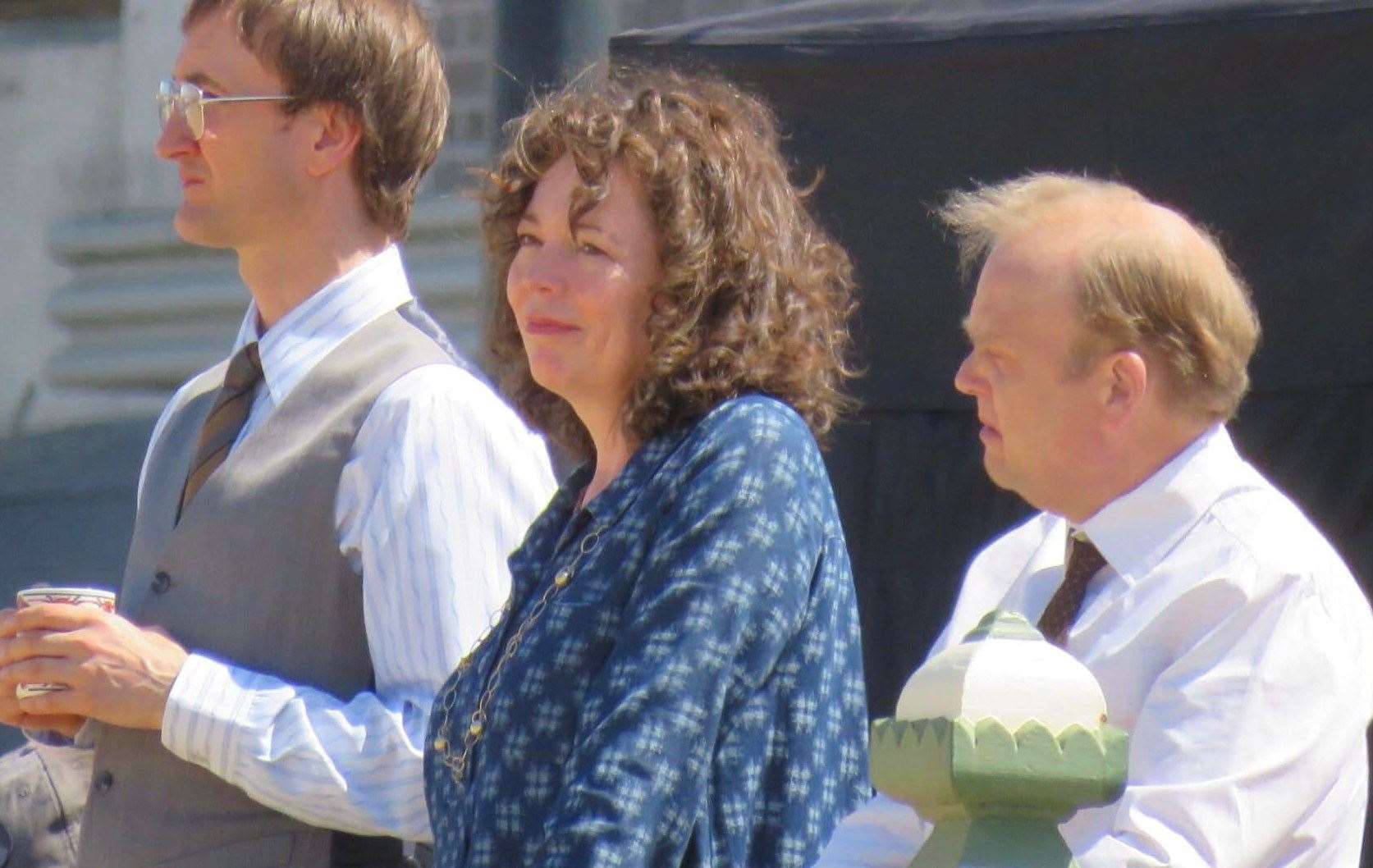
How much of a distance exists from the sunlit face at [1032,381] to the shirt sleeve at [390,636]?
61 centimetres

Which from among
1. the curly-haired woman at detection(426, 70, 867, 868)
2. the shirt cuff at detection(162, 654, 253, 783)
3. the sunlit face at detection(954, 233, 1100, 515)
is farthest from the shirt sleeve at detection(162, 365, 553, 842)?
the sunlit face at detection(954, 233, 1100, 515)

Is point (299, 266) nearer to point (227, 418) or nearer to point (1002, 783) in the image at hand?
point (227, 418)

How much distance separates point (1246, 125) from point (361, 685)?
58.2 inches

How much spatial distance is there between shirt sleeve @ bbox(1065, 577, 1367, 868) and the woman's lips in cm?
61

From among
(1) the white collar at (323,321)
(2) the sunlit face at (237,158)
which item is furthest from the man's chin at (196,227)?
(1) the white collar at (323,321)

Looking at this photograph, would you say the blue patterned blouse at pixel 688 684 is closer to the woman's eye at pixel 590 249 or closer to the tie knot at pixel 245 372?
the woman's eye at pixel 590 249

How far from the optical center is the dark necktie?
6.10 ft

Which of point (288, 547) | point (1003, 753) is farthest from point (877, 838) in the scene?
point (288, 547)

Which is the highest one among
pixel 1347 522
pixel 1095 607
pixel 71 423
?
pixel 1095 607

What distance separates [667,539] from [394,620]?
1.75 feet

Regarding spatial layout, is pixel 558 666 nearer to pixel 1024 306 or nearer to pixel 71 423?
pixel 1024 306

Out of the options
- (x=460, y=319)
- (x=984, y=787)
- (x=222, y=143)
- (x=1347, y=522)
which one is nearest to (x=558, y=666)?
(x=984, y=787)

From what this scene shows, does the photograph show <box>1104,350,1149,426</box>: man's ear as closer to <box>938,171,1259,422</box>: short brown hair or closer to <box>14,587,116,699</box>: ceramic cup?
<box>938,171,1259,422</box>: short brown hair

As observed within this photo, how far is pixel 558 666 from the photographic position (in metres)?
1.81
